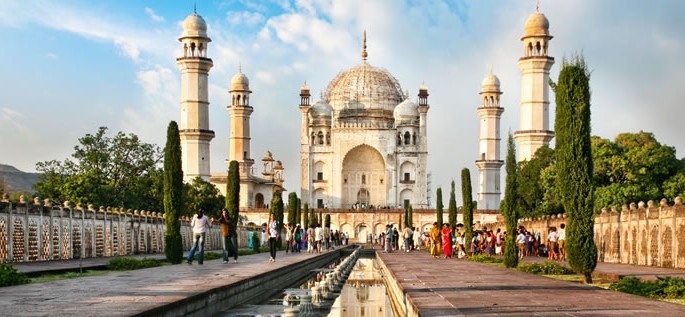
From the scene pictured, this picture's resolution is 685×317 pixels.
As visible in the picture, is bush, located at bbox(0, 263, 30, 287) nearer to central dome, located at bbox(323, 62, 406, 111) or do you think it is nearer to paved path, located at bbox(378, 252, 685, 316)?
paved path, located at bbox(378, 252, 685, 316)

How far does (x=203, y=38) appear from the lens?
190 feet

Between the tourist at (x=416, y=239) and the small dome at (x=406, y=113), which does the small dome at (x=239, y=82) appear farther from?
the tourist at (x=416, y=239)

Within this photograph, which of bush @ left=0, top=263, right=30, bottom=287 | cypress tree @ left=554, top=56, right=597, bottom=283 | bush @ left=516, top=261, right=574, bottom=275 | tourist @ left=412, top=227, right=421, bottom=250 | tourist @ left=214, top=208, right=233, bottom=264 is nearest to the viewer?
bush @ left=0, top=263, right=30, bottom=287

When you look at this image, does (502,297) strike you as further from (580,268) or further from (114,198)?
(114,198)

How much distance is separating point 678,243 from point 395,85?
67023mm

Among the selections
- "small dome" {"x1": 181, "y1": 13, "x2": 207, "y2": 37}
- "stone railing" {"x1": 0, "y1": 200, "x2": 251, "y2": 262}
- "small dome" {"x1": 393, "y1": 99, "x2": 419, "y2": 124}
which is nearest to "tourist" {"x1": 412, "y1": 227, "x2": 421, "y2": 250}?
"stone railing" {"x1": 0, "y1": 200, "x2": 251, "y2": 262}

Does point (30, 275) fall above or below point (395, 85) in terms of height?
below

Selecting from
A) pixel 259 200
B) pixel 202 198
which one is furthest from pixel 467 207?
pixel 259 200

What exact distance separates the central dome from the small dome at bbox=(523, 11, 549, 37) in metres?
22.6

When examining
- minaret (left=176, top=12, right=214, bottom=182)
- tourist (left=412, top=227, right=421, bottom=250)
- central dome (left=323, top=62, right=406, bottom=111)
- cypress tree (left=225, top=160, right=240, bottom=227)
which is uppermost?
central dome (left=323, top=62, right=406, bottom=111)

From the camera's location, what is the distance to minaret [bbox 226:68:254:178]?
71.8m

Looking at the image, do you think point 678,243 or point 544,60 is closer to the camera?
point 678,243

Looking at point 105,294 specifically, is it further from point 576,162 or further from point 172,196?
point 172,196

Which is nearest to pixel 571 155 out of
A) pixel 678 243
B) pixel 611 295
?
pixel 611 295
